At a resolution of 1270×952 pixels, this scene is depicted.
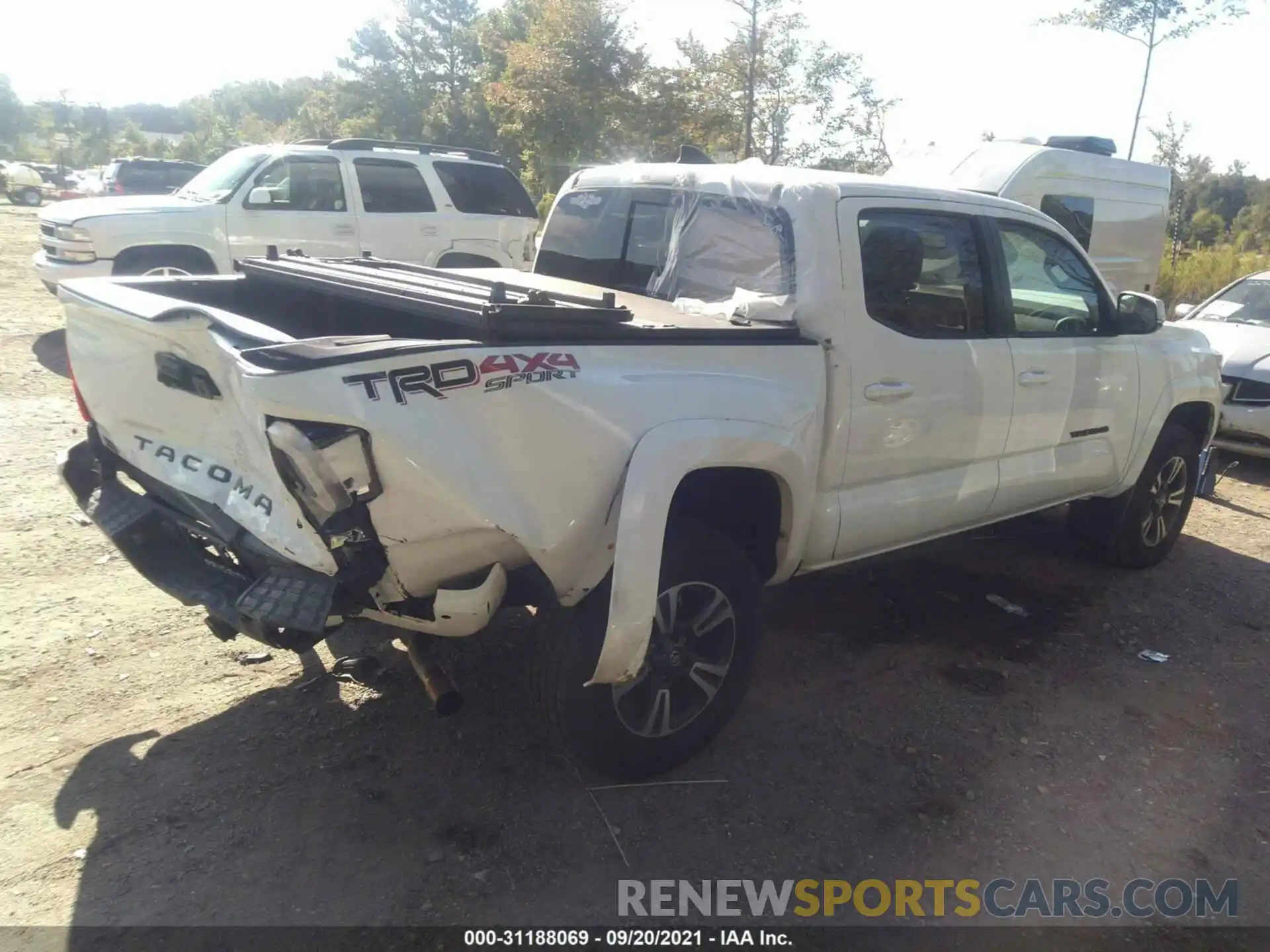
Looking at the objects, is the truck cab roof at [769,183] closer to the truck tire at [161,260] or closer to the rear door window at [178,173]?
the truck tire at [161,260]

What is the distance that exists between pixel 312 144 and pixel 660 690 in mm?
8577

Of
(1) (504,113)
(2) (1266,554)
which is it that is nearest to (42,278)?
(2) (1266,554)

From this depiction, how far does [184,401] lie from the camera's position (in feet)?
9.34

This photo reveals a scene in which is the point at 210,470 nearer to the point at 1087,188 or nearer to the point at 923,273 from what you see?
the point at 923,273

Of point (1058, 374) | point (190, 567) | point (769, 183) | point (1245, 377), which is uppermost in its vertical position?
point (769, 183)

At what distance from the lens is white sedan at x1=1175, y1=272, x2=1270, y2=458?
7621 millimetres

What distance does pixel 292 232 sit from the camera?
9.39m

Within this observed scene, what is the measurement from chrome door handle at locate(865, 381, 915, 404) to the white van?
5.40 m

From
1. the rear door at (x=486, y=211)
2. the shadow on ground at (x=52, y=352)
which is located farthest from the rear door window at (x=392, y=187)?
the shadow on ground at (x=52, y=352)

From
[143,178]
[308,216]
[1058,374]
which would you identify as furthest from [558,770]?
[143,178]

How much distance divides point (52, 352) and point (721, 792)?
9005mm

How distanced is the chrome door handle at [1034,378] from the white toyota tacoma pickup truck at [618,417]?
2cm

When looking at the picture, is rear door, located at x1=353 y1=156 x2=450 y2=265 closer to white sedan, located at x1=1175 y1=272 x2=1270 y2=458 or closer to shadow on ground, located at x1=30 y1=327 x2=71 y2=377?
shadow on ground, located at x1=30 y1=327 x2=71 y2=377
